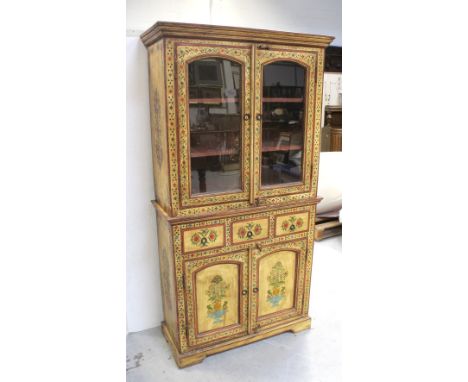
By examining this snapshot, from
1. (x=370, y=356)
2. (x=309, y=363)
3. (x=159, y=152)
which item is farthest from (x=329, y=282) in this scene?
(x=370, y=356)

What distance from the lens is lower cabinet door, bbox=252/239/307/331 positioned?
212 cm

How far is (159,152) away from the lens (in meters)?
1.94

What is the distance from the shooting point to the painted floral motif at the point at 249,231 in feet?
6.55

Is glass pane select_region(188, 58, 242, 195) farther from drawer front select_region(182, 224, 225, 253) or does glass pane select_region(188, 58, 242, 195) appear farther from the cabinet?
drawer front select_region(182, 224, 225, 253)

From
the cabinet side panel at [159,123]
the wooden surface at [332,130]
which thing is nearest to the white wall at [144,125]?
the cabinet side panel at [159,123]

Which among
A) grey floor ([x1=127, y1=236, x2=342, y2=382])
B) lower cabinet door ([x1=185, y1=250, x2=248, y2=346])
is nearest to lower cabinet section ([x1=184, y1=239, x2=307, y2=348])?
lower cabinet door ([x1=185, y1=250, x2=248, y2=346])

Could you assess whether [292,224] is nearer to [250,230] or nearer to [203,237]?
[250,230]

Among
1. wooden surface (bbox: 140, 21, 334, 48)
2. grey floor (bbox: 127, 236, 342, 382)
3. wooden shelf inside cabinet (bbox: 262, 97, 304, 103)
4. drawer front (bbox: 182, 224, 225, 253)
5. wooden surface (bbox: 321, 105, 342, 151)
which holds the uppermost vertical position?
wooden surface (bbox: 140, 21, 334, 48)

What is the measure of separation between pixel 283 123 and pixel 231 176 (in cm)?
45

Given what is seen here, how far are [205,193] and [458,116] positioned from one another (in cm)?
159

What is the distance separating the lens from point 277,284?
7.22 feet

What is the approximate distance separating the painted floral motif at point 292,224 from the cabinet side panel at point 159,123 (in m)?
0.70

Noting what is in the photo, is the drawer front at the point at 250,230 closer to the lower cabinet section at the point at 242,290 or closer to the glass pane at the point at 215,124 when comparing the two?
the lower cabinet section at the point at 242,290
